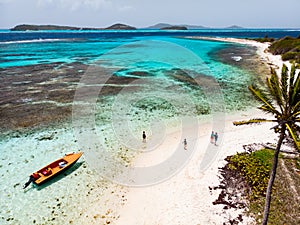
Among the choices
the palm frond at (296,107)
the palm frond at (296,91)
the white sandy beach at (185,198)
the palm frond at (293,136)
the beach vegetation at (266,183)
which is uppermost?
the palm frond at (296,91)

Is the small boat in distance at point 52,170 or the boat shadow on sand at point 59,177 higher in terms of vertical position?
the small boat in distance at point 52,170

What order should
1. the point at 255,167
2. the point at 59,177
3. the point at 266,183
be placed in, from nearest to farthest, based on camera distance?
the point at 266,183, the point at 255,167, the point at 59,177

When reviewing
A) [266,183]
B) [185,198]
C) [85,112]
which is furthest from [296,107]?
[85,112]

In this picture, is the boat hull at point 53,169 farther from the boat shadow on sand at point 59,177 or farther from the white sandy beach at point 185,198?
the white sandy beach at point 185,198

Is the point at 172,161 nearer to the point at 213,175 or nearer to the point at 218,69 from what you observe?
the point at 213,175

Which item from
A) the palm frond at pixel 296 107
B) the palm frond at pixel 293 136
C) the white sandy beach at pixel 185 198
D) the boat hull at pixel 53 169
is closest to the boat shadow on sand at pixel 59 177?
the boat hull at pixel 53 169

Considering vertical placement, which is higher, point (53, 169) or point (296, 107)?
point (296, 107)

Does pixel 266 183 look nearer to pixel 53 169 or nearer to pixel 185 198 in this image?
pixel 185 198

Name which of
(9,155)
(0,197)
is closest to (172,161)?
(0,197)
